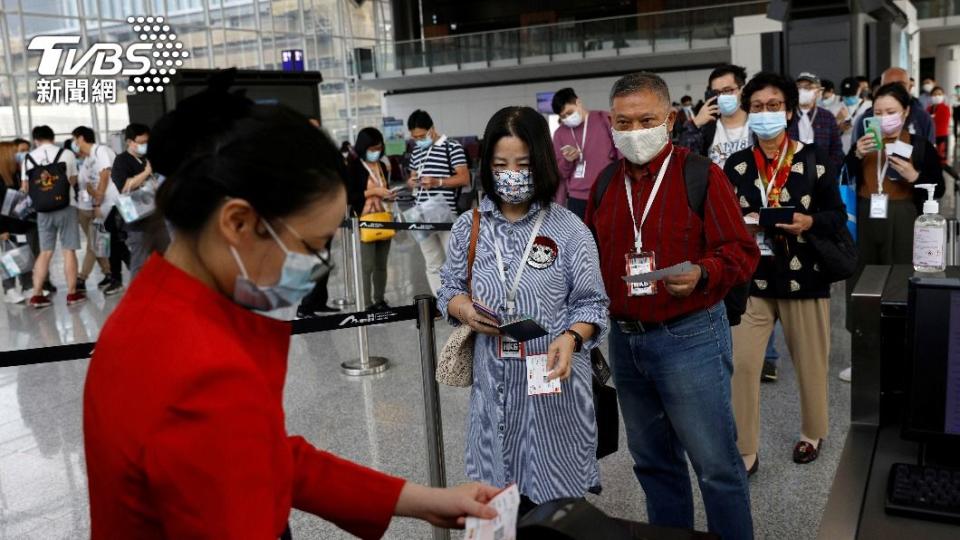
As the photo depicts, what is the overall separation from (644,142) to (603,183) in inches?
9.9

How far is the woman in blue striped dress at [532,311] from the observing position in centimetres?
249

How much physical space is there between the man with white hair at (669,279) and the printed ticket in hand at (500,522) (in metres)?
1.25

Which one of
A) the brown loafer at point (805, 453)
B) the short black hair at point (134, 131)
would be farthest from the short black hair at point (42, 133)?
the brown loafer at point (805, 453)

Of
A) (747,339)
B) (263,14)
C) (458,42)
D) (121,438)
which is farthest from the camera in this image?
(458,42)

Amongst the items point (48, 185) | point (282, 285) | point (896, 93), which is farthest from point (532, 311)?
point (48, 185)

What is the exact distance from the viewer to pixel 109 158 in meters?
9.05

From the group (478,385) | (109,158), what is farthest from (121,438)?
(109,158)

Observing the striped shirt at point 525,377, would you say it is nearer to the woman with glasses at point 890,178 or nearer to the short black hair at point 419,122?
the woman with glasses at point 890,178

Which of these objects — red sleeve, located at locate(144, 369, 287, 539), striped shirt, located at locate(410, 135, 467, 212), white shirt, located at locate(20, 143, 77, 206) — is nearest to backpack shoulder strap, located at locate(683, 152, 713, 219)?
red sleeve, located at locate(144, 369, 287, 539)

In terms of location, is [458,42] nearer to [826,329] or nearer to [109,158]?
[109,158]

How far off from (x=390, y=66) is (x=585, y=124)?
23.7 m

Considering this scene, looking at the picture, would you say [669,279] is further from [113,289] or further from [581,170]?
[113,289]

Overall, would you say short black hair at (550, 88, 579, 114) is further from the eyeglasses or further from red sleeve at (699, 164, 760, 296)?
red sleeve at (699, 164, 760, 296)

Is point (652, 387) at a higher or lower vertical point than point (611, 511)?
higher
